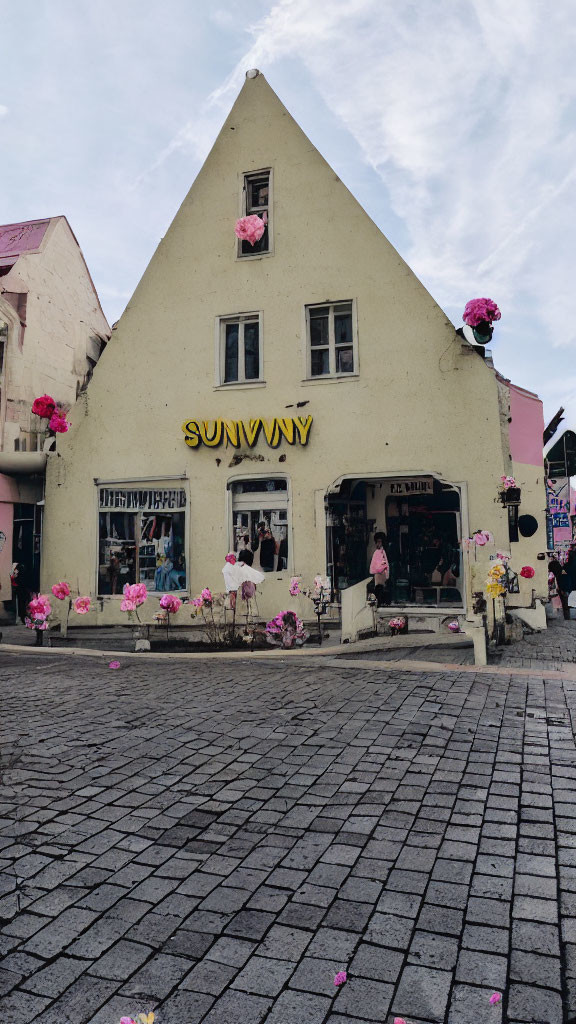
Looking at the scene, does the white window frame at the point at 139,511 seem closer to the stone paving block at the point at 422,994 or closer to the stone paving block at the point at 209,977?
the stone paving block at the point at 209,977

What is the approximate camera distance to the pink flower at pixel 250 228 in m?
12.4

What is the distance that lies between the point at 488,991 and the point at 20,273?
1863 cm

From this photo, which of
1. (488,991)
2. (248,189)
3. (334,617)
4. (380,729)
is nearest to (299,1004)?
(488,991)

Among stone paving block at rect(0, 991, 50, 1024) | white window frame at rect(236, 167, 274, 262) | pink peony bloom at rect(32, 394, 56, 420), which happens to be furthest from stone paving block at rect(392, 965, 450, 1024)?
white window frame at rect(236, 167, 274, 262)

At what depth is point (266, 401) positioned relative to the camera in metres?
12.4

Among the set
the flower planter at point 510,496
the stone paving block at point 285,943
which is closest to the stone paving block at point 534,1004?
the stone paving block at point 285,943

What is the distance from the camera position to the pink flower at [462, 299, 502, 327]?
11141mm

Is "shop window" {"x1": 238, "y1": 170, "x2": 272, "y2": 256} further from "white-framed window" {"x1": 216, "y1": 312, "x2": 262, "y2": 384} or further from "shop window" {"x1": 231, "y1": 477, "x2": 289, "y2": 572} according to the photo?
"shop window" {"x1": 231, "y1": 477, "x2": 289, "y2": 572}

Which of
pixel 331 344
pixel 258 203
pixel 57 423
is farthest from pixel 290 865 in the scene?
pixel 258 203

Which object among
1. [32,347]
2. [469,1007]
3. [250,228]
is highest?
[250,228]

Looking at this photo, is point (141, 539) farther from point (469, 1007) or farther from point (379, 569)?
point (469, 1007)

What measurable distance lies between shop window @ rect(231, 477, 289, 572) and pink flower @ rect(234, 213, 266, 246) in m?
4.73

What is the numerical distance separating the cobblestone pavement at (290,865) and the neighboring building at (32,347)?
1198cm

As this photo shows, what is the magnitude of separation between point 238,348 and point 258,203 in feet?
9.88
